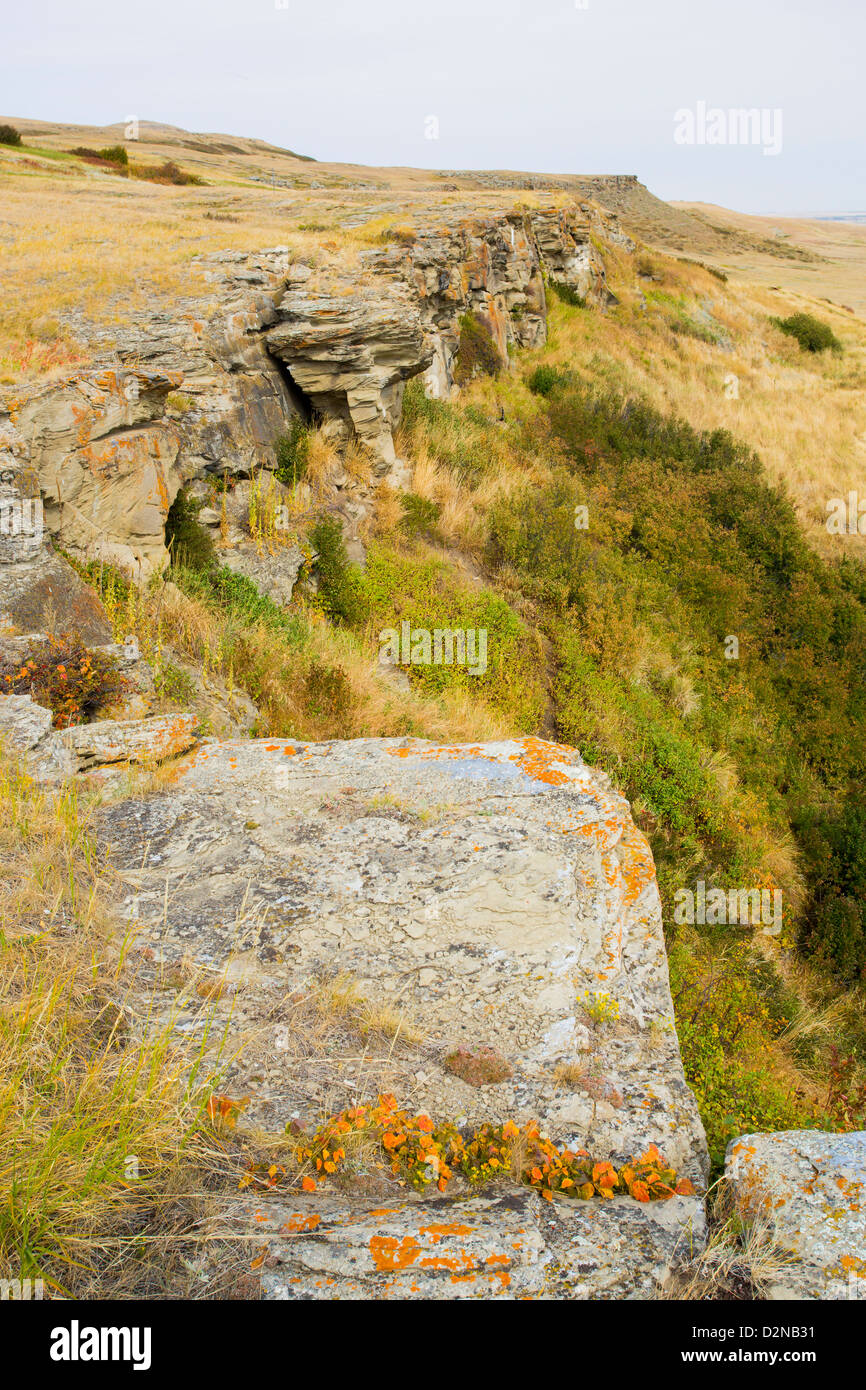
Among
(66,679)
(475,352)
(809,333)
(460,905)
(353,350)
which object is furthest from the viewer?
(809,333)

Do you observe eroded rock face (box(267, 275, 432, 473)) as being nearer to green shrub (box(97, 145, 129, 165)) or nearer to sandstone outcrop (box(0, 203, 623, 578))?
sandstone outcrop (box(0, 203, 623, 578))

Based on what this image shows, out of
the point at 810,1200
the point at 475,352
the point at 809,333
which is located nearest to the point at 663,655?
the point at 810,1200

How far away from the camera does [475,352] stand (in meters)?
14.8

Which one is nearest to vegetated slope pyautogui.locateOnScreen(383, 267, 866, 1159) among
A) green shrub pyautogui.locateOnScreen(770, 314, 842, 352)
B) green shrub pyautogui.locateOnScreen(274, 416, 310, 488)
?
green shrub pyautogui.locateOnScreen(274, 416, 310, 488)

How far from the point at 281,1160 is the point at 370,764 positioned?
262 centimetres

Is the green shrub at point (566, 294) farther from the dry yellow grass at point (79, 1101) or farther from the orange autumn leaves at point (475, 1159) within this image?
the orange autumn leaves at point (475, 1159)

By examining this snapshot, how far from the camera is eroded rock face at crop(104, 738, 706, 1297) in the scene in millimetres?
2445

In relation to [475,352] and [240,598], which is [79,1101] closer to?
[240,598]

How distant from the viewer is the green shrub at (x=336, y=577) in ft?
28.0

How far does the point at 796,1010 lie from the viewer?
18.5 ft

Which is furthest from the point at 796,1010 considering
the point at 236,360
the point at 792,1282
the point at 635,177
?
the point at 635,177
